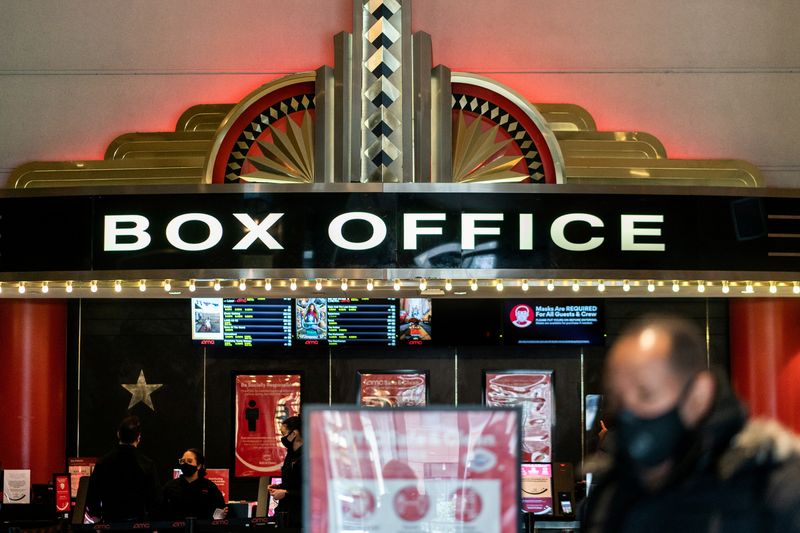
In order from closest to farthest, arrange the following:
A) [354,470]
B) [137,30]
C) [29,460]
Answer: [354,470] → [137,30] → [29,460]

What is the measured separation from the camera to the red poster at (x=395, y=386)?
980 centimetres

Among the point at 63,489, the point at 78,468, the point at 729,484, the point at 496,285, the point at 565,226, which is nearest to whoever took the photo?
the point at 729,484

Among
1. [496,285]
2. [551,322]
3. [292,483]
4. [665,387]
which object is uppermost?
[496,285]

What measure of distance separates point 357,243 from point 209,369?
347 cm

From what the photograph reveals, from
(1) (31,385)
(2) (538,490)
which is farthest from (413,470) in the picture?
(1) (31,385)

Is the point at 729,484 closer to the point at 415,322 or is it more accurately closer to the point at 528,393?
the point at 415,322

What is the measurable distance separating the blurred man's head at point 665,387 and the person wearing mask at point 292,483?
5.15 metres

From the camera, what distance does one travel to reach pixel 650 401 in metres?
2.33

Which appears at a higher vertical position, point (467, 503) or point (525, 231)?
point (525, 231)

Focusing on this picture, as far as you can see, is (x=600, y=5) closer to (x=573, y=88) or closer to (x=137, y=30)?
(x=573, y=88)

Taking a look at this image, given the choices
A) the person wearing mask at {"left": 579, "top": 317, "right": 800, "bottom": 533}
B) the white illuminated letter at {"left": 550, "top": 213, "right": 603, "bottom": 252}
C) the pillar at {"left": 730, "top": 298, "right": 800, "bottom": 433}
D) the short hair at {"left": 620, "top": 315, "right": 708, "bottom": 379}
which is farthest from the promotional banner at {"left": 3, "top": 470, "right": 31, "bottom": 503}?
the short hair at {"left": 620, "top": 315, "right": 708, "bottom": 379}

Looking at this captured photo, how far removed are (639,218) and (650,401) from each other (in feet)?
15.8

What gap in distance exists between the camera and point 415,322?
31.6 ft

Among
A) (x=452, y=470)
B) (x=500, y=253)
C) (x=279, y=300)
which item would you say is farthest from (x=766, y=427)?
(x=279, y=300)
